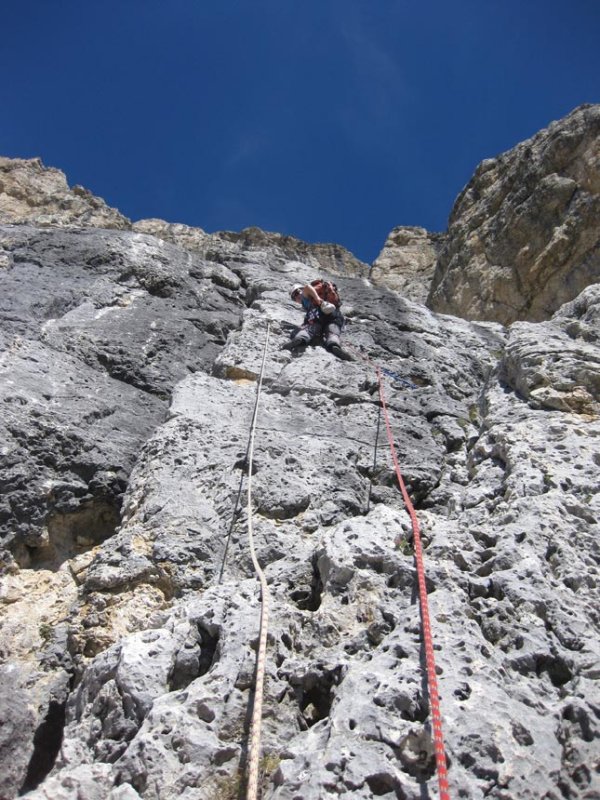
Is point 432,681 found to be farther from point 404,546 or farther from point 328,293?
point 328,293

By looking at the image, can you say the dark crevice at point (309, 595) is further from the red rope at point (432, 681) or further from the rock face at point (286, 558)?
the red rope at point (432, 681)

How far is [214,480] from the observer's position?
573 cm

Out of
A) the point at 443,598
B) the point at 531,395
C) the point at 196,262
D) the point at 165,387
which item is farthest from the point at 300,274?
the point at 443,598

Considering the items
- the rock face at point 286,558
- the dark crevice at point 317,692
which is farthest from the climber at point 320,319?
the dark crevice at point 317,692

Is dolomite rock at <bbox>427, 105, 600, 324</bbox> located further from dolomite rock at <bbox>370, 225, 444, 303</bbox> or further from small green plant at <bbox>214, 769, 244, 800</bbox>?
small green plant at <bbox>214, 769, 244, 800</bbox>

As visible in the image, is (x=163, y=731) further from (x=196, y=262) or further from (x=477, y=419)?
(x=196, y=262)

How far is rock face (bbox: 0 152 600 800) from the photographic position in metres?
3.13

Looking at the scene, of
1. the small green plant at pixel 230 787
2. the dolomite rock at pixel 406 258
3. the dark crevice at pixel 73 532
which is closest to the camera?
the small green plant at pixel 230 787

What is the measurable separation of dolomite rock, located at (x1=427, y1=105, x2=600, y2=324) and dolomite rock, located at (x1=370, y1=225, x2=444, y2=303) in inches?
366

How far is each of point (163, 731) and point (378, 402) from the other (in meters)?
4.64

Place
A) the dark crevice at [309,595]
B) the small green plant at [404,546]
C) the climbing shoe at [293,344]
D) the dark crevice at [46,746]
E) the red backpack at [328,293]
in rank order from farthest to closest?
the red backpack at [328,293] < the climbing shoe at [293,344] < the small green plant at [404,546] < the dark crevice at [309,595] < the dark crevice at [46,746]

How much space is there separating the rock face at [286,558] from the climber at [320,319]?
197mm

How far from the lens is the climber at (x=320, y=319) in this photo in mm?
8469

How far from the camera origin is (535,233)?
17.1 meters
